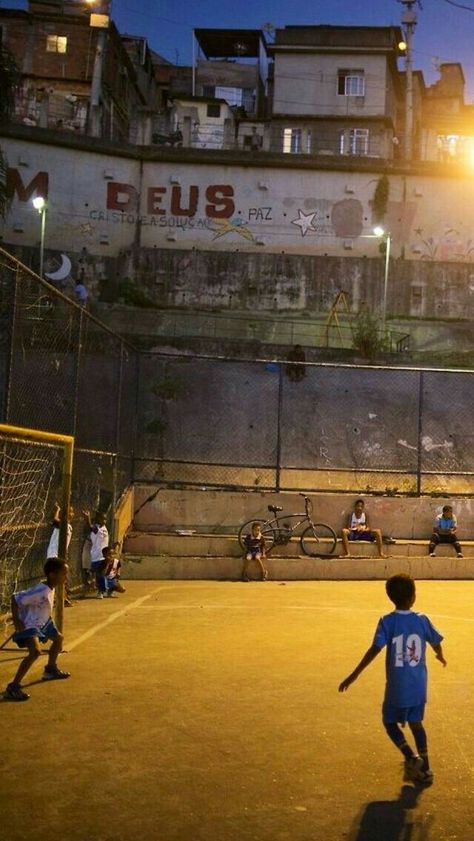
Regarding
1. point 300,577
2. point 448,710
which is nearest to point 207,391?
point 300,577

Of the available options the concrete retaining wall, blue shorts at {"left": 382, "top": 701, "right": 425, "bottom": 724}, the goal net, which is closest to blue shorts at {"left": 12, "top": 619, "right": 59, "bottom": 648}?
the goal net

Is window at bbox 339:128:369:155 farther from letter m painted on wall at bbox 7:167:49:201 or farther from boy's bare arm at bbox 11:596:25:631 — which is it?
boy's bare arm at bbox 11:596:25:631

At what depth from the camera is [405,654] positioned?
16.1ft

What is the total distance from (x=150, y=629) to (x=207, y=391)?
12222 mm

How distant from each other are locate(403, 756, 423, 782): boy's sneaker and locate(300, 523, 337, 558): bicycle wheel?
35.1 ft

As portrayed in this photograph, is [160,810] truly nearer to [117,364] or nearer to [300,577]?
[300,577]

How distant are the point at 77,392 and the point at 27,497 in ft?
9.37

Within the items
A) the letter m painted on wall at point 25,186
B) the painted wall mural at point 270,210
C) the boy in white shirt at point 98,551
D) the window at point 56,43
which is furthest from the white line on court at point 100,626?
the window at point 56,43

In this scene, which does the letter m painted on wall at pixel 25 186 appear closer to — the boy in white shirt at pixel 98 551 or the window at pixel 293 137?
the window at pixel 293 137

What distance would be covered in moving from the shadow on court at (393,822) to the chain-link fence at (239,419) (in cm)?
880

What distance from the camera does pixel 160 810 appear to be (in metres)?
4.19

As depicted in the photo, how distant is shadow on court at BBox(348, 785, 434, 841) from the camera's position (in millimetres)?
3965

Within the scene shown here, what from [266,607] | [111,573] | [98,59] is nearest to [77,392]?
[111,573]

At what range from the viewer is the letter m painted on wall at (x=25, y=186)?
117ft
